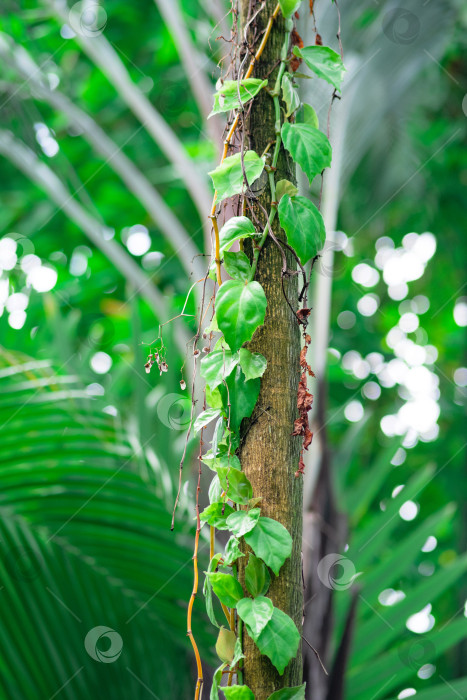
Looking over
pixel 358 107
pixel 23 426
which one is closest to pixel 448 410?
pixel 358 107

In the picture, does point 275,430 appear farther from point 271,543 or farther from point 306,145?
point 306,145

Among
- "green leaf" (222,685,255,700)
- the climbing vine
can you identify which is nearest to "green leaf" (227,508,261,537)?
the climbing vine

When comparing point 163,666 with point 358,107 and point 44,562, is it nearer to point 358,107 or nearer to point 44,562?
point 44,562

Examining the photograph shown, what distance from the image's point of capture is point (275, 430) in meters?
0.49

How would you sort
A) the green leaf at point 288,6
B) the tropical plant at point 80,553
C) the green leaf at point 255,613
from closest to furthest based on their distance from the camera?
the green leaf at point 255,613, the green leaf at point 288,6, the tropical plant at point 80,553

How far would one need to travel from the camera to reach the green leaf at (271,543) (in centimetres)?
45

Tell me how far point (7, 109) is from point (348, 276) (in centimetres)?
221

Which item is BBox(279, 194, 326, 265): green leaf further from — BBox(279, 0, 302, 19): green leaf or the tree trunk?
BBox(279, 0, 302, 19): green leaf

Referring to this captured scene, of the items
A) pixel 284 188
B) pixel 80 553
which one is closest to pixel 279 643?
pixel 284 188

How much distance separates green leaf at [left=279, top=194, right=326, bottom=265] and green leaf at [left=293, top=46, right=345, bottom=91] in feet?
0.41

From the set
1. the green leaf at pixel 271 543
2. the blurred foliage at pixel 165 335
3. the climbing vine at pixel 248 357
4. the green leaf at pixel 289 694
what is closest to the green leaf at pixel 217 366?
the climbing vine at pixel 248 357

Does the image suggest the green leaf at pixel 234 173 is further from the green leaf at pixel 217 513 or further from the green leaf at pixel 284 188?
the green leaf at pixel 217 513

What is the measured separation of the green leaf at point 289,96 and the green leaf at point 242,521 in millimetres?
328

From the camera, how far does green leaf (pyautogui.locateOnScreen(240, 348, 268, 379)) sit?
49 cm
